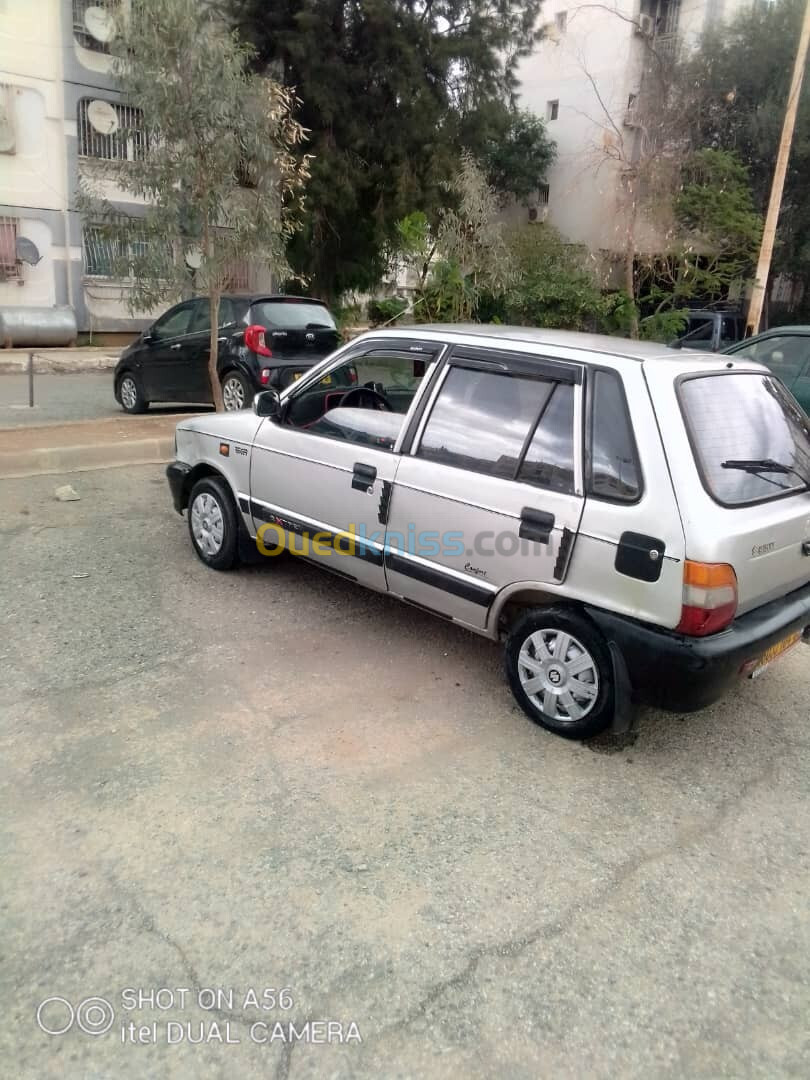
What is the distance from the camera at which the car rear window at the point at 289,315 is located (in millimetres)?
9742

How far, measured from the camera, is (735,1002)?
229cm

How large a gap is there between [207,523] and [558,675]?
277cm

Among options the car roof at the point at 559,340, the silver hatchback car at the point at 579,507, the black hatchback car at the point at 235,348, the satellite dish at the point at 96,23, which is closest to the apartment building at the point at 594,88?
the satellite dish at the point at 96,23

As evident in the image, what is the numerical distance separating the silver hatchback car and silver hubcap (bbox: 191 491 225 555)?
0.96 metres

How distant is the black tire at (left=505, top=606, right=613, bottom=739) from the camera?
337 cm

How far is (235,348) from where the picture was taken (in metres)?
9.63

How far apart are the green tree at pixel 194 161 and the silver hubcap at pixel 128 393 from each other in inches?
80.5

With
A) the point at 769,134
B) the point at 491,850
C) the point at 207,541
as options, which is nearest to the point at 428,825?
the point at 491,850

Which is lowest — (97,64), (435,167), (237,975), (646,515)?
(237,975)

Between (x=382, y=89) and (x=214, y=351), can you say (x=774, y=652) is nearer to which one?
(x=214, y=351)

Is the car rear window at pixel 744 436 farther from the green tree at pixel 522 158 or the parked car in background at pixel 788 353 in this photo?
the green tree at pixel 522 158

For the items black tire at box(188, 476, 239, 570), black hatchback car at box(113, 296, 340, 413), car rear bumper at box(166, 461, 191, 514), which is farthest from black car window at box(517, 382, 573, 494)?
black hatchback car at box(113, 296, 340, 413)

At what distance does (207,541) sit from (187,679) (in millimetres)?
1592

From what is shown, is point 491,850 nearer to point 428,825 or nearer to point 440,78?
point 428,825
